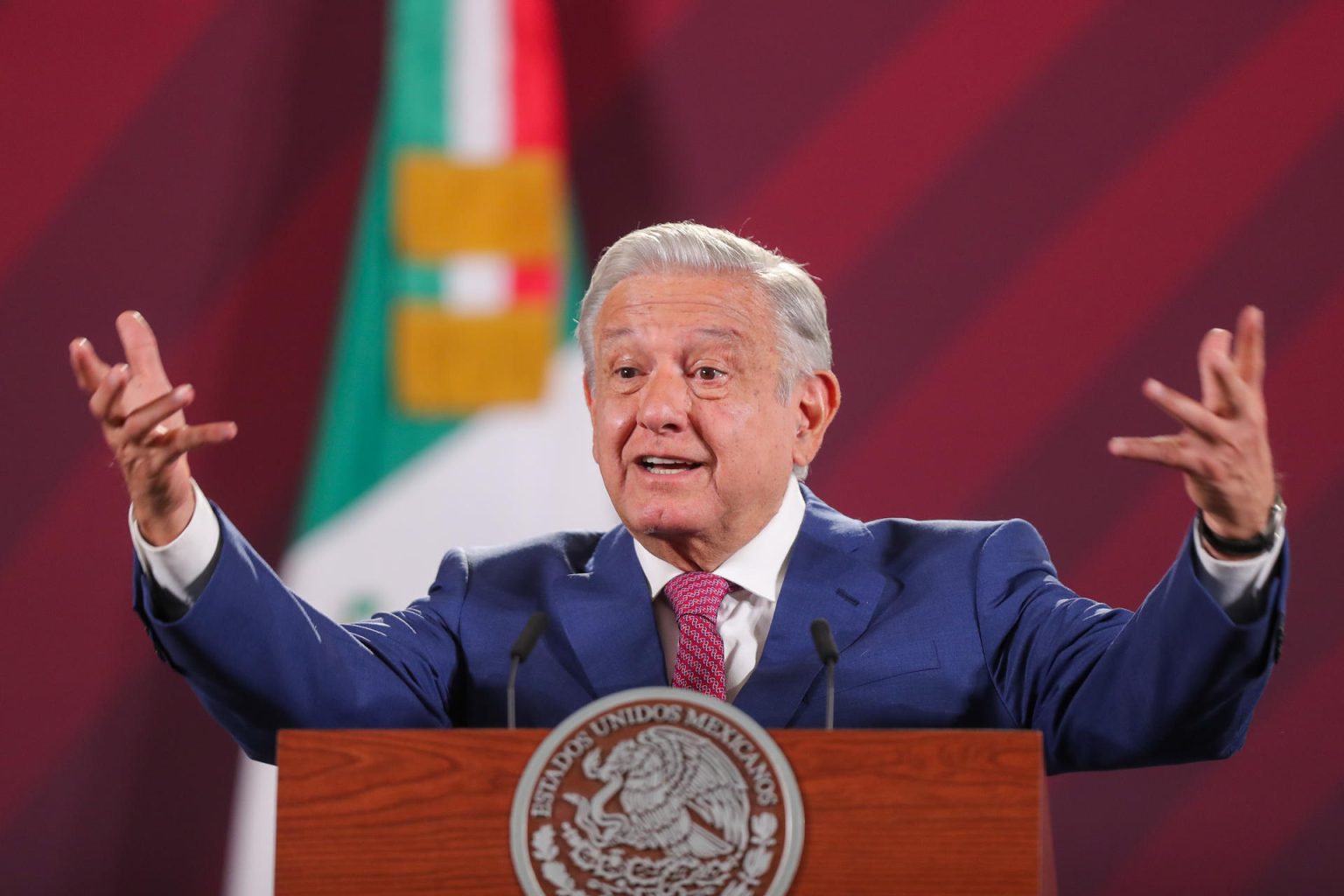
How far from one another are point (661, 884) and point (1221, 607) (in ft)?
2.14

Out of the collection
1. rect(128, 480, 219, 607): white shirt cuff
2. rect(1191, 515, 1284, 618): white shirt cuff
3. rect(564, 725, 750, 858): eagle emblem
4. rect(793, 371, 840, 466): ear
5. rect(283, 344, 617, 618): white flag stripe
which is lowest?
rect(564, 725, 750, 858): eagle emblem

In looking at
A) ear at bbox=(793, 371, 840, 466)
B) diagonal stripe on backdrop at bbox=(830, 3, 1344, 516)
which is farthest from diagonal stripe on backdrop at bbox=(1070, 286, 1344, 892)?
ear at bbox=(793, 371, 840, 466)

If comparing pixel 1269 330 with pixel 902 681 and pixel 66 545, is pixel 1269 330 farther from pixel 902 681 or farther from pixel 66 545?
pixel 66 545

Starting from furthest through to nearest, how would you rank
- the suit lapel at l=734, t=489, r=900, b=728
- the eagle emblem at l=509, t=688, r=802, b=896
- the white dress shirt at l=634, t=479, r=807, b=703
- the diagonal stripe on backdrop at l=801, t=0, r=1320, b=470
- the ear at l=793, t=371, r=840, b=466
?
1. the diagonal stripe on backdrop at l=801, t=0, r=1320, b=470
2. the ear at l=793, t=371, r=840, b=466
3. the white dress shirt at l=634, t=479, r=807, b=703
4. the suit lapel at l=734, t=489, r=900, b=728
5. the eagle emblem at l=509, t=688, r=802, b=896

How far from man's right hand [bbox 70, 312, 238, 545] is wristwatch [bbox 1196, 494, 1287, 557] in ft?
3.16

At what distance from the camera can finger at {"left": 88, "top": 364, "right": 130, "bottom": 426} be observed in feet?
5.08

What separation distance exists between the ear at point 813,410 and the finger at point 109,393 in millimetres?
1034

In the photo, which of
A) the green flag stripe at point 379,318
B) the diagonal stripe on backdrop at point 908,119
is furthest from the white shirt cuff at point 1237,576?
the green flag stripe at point 379,318

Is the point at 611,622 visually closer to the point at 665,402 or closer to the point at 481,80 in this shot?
the point at 665,402

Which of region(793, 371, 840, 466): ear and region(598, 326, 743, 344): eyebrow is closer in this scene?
region(598, 326, 743, 344): eyebrow

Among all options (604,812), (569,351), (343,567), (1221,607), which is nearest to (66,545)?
(343,567)

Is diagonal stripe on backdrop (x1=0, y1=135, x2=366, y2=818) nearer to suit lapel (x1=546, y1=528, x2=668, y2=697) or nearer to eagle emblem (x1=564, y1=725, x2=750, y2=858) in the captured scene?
suit lapel (x1=546, y1=528, x2=668, y2=697)

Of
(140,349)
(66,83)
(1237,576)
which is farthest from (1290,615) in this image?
(66,83)

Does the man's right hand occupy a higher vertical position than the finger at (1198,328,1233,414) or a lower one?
higher
